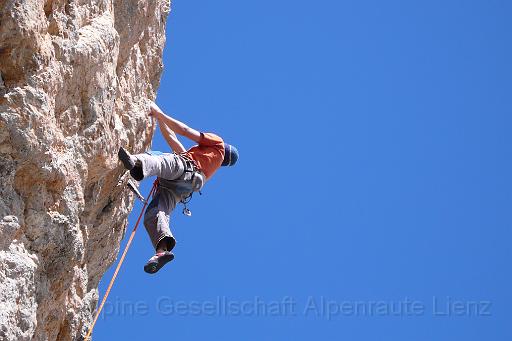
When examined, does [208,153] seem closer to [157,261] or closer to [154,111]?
[154,111]

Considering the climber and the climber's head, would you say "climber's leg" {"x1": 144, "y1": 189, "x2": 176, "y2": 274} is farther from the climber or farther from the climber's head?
the climber's head

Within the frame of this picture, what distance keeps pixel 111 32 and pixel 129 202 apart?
2593 mm

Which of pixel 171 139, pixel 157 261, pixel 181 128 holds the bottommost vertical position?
pixel 157 261

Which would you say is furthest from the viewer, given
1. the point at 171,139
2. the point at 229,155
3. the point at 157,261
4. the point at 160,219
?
the point at 229,155

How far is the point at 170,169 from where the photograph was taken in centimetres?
913

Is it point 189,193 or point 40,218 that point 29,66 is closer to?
point 40,218

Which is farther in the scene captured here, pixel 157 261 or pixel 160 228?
pixel 160 228

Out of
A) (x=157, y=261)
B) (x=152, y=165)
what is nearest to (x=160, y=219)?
(x=157, y=261)

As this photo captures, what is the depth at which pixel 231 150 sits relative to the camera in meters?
10.2

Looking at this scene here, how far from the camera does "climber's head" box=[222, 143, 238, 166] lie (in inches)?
400

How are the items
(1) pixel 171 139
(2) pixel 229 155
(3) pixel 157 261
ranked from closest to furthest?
(3) pixel 157 261, (1) pixel 171 139, (2) pixel 229 155

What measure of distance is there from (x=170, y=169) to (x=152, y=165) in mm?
510

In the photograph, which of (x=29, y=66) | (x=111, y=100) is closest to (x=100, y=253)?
(x=111, y=100)

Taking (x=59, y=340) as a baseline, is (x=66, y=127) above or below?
above
